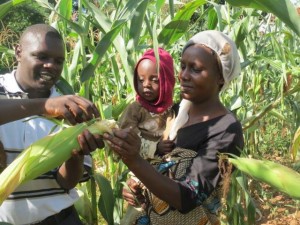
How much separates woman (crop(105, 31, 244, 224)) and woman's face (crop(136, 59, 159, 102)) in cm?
22

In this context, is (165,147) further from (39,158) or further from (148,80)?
(39,158)

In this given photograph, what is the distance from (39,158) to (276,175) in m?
0.48

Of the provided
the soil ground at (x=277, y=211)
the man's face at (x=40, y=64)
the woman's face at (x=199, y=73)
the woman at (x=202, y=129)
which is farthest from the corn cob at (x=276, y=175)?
the soil ground at (x=277, y=211)

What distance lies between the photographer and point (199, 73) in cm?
123

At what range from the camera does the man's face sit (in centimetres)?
121

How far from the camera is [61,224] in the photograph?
50.0 inches

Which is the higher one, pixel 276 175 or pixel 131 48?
pixel 131 48

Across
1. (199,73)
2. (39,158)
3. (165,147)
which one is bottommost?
(165,147)

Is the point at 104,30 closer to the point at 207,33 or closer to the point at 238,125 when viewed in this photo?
the point at 207,33

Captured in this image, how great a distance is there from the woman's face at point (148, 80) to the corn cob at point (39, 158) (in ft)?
1.97

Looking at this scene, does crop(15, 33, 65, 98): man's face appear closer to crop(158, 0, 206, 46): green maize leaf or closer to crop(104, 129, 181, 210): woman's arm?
crop(104, 129, 181, 210): woman's arm

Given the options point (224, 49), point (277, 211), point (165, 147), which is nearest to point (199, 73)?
point (224, 49)

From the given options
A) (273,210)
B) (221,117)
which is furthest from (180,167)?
(273,210)

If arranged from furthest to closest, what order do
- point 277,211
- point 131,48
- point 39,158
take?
point 277,211
point 131,48
point 39,158
